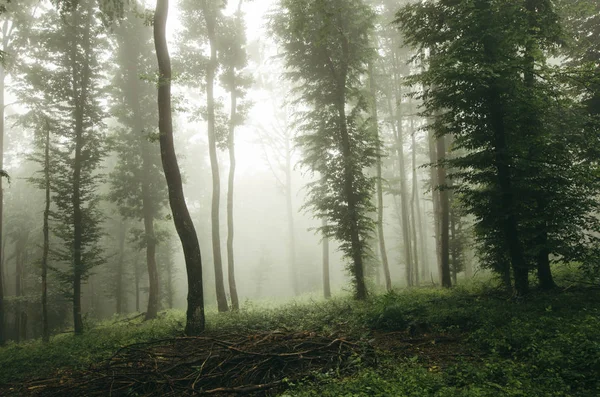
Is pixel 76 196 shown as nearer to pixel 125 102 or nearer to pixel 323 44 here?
pixel 125 102

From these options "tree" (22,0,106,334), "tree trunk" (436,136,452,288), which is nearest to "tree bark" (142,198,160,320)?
"tree" (22,0,106,334)

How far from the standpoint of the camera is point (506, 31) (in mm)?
7094

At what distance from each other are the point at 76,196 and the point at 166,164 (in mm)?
8182

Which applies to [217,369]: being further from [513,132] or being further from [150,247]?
[150,247]

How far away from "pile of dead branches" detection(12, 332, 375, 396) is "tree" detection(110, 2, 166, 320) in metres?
12.4

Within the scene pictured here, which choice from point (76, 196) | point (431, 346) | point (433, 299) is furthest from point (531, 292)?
point (76, 196)

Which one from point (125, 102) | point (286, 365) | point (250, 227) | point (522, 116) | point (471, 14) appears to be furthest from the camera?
point (250, 227)

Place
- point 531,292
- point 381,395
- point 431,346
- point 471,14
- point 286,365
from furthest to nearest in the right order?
point 531,292 < point 471,14 < point 431,346 < point 286,365 < point 381,395

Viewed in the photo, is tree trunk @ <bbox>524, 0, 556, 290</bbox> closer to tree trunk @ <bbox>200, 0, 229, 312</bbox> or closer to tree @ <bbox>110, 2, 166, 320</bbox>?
tree trunk @ <bbox>200, 0, 229, 312</bbox>

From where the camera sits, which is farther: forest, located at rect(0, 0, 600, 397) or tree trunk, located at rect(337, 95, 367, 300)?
tree trunk, located at rect(337, 95, 367, 300)

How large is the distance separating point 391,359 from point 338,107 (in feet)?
32.3

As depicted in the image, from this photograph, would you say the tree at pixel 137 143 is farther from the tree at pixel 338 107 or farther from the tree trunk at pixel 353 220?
the tree trunk at pixel 353 220

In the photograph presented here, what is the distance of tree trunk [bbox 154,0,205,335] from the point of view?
877 centimetres

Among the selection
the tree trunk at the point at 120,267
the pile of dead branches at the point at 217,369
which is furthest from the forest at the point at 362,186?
the tree trunk at the point at 120,267
